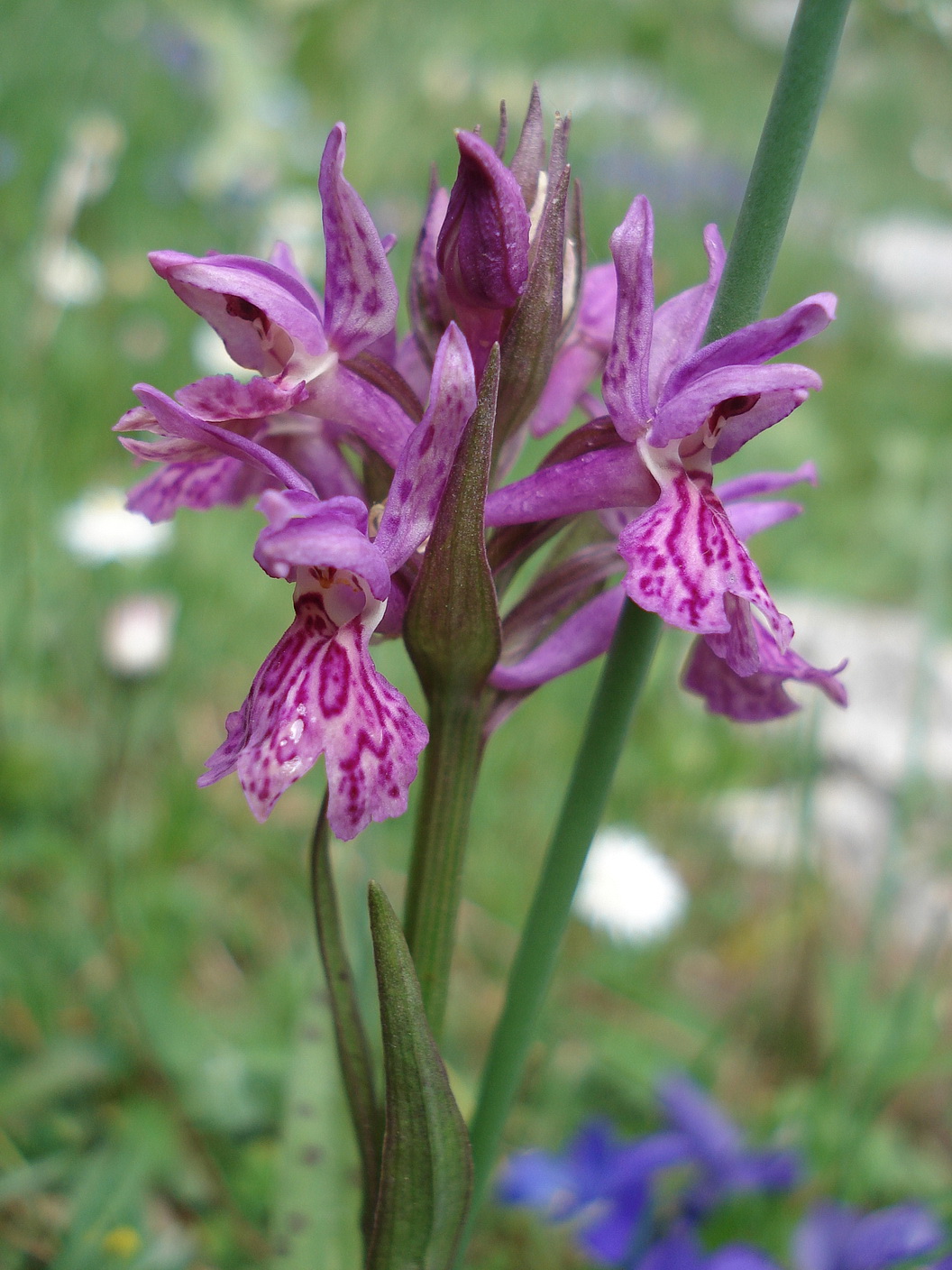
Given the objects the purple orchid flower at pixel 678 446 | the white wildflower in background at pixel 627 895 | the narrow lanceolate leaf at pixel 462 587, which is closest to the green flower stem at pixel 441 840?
the narrow lanceolate leaf at pixel 462 587

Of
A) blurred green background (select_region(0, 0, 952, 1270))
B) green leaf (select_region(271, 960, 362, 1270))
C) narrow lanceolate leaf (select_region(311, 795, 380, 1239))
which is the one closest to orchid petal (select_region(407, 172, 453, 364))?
narrow lanceolate leaf (select_region(311, 795, 380, 1239))

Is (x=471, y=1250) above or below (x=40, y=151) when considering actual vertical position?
below

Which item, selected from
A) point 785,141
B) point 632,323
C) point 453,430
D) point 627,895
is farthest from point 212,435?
point 627,895

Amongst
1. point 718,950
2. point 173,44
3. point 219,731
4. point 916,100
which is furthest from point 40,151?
point 916,100

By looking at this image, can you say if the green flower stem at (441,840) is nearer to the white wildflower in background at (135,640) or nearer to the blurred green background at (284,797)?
the blurred green background at (284,797)

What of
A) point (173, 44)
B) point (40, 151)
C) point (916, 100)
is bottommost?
point (40, 151)

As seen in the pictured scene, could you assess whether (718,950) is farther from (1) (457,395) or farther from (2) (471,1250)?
(1) (457,395)
